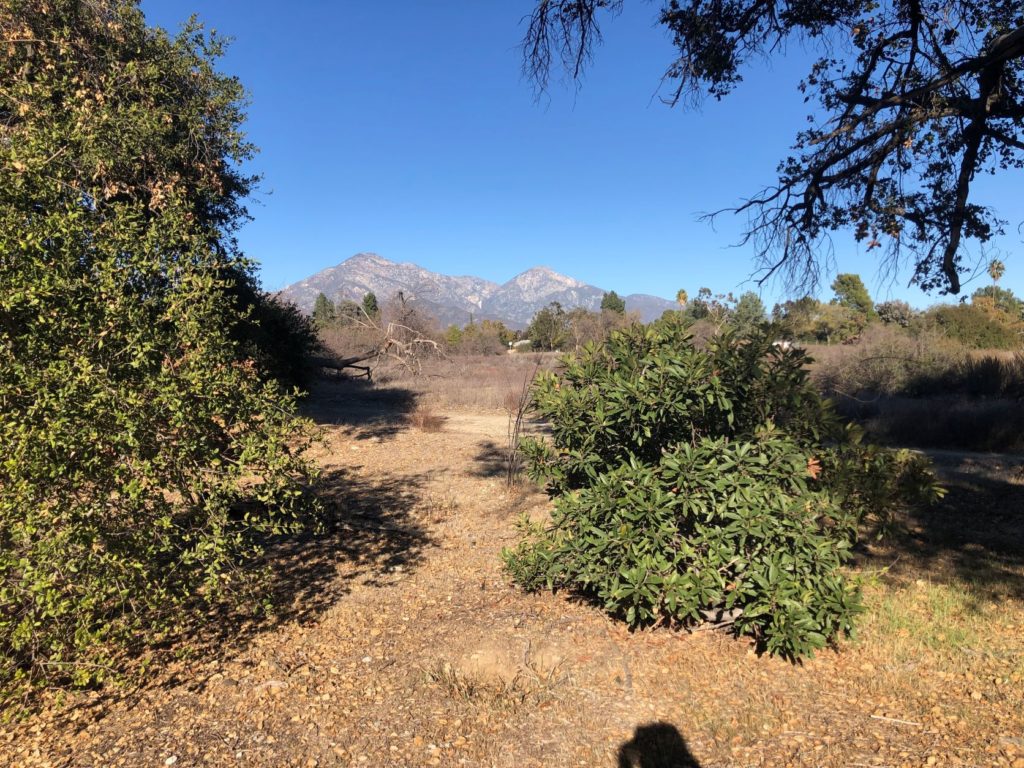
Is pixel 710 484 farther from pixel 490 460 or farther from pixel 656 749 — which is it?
pixel 490 460

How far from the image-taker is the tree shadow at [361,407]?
583 inches

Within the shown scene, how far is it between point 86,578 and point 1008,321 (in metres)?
47.5

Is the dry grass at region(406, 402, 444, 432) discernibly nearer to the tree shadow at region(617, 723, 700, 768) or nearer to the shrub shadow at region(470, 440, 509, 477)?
the shrub shadow at region(470, 440, 509, 477)

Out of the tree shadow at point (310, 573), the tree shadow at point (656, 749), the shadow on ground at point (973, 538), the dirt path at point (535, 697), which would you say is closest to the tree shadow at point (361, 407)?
the tree shadow at point (310, 573)

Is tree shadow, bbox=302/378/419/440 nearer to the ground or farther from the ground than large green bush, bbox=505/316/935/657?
nearer to the ground

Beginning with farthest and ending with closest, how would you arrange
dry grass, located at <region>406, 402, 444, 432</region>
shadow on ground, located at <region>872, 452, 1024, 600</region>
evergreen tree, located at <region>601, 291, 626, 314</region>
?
evergreen tree, located at <region>601, 291, 626, 314</region> → dry grass, located at <region>406, 402, 444, 432</region> → shadow on ground, located at <region>872, 452, 1024, 600</region>

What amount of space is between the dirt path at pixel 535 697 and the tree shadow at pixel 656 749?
0.01m

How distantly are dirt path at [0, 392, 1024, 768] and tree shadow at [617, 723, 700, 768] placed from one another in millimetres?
10

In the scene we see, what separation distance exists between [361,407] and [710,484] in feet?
57.7

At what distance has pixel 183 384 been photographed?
10.3ft

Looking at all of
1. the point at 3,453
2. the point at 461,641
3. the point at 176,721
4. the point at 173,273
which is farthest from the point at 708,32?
the point at 176,721

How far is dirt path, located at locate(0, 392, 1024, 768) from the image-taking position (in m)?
2.84

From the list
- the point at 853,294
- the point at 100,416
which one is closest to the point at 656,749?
the point at 100,416

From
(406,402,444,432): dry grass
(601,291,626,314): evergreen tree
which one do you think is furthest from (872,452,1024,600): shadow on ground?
(601,291,626,314): evergreen tree
